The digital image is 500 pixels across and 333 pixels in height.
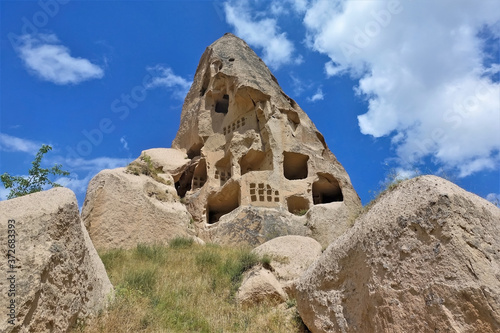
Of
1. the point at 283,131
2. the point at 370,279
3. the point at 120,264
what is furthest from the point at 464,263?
the point at 283,131

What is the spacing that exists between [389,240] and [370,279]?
0.47m

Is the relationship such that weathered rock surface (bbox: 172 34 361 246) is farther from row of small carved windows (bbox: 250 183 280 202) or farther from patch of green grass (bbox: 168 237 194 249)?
Answer: patch of green grass (bbox: 168 237 194 249)

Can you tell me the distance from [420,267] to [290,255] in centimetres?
449

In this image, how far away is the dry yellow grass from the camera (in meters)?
5.44

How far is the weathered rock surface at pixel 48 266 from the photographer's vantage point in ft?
12.9

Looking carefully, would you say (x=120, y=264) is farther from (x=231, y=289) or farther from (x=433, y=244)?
(x=433, y=244)

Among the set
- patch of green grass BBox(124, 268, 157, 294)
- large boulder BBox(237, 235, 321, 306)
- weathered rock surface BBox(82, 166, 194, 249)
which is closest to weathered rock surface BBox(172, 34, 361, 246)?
weathered rock surface BBox(82, 166, 194, 249)

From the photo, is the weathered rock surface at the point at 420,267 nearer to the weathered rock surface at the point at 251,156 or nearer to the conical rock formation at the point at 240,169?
the conical rock formation at the point at 240,169

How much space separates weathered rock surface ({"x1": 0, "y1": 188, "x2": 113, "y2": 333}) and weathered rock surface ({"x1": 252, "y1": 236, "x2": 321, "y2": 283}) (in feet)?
11.9

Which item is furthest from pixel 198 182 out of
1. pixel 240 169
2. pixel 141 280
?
pixel 141 280

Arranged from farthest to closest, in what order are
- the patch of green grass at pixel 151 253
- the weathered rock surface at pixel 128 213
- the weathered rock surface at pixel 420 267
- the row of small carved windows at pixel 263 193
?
the row of small carved windows at pixel 263 193 < the weathered rock surface at pixel 128 213 < the patch of green grass at pixel 151 253 < the weathered rock surface at pixel 420 267

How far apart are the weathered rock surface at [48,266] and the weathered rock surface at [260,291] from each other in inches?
102

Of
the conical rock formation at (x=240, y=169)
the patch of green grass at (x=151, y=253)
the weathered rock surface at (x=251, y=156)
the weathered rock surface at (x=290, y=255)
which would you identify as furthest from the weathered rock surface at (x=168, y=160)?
the weathered rock surface at (x=290, y=255)

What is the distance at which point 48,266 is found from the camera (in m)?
4.25
